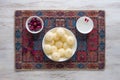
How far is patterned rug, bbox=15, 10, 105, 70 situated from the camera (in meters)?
1.57

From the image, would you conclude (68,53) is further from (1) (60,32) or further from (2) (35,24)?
(2) (35,24)

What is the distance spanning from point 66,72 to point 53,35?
0.73 ft

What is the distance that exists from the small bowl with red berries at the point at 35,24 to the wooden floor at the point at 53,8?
0.08 metres

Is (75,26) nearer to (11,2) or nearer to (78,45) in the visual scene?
(78,45)

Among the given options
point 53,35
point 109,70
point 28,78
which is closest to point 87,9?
point 53,35

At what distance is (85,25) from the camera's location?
1537mm

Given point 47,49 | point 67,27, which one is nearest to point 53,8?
point 67,27

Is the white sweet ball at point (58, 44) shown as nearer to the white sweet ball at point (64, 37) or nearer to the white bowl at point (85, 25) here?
the white sweet ball at point (64, 37)

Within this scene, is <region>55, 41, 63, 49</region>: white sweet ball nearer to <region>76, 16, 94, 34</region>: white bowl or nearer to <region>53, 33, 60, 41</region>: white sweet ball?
<region>53, 33, 60, 41</region>: white sweet ball

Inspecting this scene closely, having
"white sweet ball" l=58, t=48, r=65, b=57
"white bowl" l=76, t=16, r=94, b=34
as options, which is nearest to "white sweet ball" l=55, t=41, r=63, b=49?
"white sweet ball" l=58, t=48, r=65, b=57

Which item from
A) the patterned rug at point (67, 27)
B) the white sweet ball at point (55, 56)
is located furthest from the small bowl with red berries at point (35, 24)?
the white sweet ball at point (55, 56)

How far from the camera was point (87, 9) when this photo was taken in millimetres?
1582

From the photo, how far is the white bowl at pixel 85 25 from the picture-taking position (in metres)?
1.54

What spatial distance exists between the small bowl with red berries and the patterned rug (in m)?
0.04
